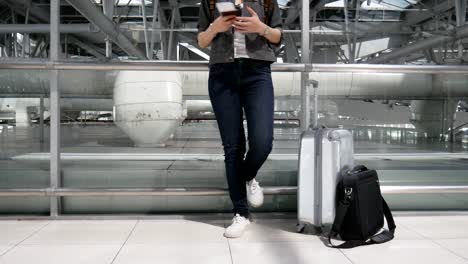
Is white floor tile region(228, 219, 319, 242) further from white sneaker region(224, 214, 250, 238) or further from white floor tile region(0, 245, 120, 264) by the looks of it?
→ white floor tile region(0, 245, 120, 264)

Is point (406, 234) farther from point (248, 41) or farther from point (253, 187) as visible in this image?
point (248, 41)

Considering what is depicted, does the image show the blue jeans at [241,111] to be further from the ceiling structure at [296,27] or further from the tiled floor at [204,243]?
the ceiling structure at [296,27]

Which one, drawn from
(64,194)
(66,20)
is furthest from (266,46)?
(66,20)

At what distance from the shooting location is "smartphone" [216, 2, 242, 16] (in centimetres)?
191

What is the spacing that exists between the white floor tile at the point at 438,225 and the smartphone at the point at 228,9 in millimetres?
1546

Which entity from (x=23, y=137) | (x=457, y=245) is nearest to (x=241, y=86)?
(x=457, y=245)

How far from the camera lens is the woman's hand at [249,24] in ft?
6.55

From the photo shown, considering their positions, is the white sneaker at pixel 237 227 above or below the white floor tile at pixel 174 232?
above

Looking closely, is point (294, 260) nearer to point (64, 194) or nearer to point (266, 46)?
point (266, 46)

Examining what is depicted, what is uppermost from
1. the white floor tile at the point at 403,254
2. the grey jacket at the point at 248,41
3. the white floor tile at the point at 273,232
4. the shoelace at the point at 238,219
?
the grey jacket at the point at 248,41

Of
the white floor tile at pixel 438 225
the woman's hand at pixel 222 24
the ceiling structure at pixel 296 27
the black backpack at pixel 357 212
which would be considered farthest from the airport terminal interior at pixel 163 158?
the ceiling structure at pixel 296 27

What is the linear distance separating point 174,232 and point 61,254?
1.96 ft

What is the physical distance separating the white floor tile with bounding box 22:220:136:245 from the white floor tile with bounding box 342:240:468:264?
3.85ft

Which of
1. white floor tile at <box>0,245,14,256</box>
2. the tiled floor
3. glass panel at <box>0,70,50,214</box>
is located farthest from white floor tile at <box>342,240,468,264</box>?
glass panel at <box>0,70,50,214</box>
